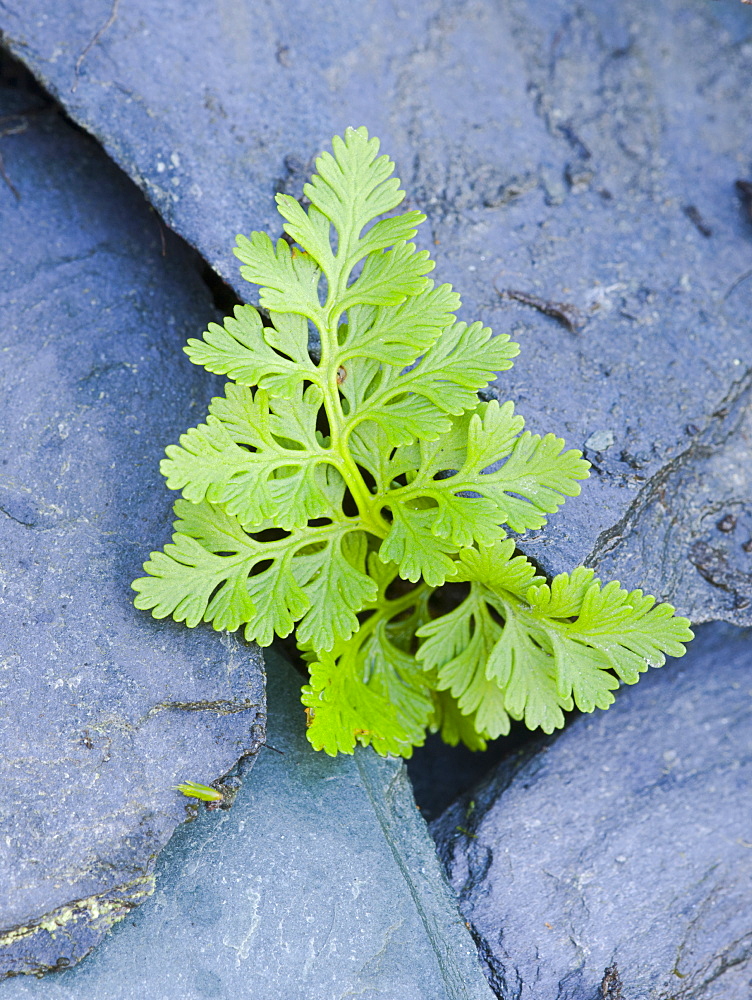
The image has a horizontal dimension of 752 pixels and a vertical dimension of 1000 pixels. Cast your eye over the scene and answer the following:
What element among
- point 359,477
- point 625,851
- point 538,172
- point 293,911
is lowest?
point 293,911

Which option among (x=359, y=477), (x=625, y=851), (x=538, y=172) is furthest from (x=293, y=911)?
(x=538, y=172)

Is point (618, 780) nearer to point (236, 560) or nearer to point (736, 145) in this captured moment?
point (236, 560)

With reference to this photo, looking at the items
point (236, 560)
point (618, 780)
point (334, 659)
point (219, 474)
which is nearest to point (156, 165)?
point (219, 474)

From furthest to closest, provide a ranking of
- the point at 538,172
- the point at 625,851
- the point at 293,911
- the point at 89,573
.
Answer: the point at 538,172, the point at 625,851, the point at 89,573, the point at 293,911

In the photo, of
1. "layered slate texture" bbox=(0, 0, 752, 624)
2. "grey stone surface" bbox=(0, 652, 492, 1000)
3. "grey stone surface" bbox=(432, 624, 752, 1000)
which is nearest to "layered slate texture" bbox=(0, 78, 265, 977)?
"grey stone surface" bbox=(0, 652, 492, 1000)

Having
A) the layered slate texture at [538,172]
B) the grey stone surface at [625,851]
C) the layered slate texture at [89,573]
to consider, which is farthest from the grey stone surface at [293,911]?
the layered slate texture at [538,172]

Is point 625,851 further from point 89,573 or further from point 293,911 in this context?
point 89,573
